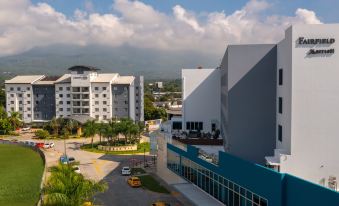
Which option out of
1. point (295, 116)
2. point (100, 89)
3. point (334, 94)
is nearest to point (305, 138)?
point (295, 116)

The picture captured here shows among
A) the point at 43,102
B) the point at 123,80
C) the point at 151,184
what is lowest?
the point at 151,184

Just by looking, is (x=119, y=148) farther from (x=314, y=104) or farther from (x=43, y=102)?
(x=43, y=102)

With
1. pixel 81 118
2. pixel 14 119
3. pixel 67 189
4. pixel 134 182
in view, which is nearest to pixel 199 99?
pixel 134 182

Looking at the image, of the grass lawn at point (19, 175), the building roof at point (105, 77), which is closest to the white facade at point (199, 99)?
the grass lawn at point (19, 175)

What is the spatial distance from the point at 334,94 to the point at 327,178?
653 centimetres

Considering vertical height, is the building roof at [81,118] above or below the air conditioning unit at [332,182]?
above

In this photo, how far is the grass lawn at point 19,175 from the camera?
1483 inches

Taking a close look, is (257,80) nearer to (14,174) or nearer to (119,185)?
(119,185)

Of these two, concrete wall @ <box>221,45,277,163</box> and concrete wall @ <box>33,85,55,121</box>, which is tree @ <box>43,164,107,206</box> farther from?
concrete wall @ <box>33,85,55,121</box>

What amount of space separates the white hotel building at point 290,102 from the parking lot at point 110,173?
984 cm

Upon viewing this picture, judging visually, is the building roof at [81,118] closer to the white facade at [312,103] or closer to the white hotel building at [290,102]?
the white hotel building at [290,102]

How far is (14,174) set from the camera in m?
48.8

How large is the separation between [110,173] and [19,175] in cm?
1147

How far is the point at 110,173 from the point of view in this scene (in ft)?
159
